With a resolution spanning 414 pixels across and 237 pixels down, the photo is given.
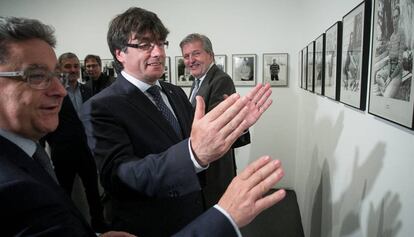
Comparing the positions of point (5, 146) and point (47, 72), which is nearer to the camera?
point (5, 146)

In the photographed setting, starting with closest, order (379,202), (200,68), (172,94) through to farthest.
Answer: (379,202) < (172,94) < (200,68)

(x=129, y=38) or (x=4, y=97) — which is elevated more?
(x=129, y=38)

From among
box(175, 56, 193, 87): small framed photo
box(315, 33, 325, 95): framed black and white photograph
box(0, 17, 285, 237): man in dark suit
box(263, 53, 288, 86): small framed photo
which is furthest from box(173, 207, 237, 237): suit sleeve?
box(175, 56, 193, 87): small framed photo

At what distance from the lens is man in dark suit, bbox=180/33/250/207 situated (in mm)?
2273

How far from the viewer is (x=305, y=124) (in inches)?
128

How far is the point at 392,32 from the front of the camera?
969 millimetres

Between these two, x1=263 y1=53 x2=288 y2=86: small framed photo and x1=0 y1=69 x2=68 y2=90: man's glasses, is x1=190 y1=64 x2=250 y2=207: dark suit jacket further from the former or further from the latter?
x1=263 y1=53 x2=288 y2=86: small framed photo

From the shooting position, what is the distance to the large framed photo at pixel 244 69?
13.3 feet

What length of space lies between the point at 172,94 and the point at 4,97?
0.87m

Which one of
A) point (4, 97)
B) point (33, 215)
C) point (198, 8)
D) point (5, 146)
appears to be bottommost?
point (33, 215)

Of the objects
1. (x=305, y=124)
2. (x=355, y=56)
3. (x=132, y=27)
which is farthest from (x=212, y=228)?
(x=305, y=124)

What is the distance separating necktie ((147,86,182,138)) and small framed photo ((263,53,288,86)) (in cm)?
285

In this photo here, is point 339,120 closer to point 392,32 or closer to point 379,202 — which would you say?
point 379,202

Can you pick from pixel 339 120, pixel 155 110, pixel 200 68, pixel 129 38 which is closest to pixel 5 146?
pixel 155 110
